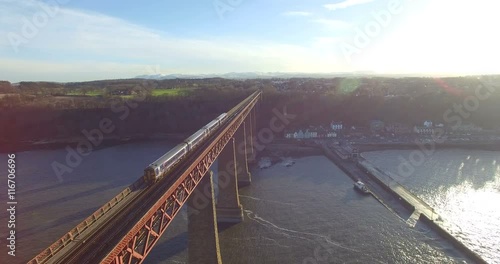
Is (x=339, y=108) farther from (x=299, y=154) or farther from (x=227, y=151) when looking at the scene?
(x=227, y=151)

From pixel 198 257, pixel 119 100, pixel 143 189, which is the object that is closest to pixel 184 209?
pixel 198 257

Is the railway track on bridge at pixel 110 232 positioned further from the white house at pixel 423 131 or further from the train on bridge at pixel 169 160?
the white house at pixel 423 131

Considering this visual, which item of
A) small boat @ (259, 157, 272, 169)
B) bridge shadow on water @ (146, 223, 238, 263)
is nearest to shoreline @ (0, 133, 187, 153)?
small boat @ (259, 157, 272, 169)

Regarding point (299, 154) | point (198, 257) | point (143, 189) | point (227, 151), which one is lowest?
point (299, 154)

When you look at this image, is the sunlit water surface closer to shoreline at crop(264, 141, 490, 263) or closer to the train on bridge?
shoreline at crop(264, 141, 490, 263)

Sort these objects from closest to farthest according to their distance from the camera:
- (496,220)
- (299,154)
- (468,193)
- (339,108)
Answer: (496,220) → (468,193) → (299,154) → (339,108)

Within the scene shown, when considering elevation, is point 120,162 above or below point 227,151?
below
